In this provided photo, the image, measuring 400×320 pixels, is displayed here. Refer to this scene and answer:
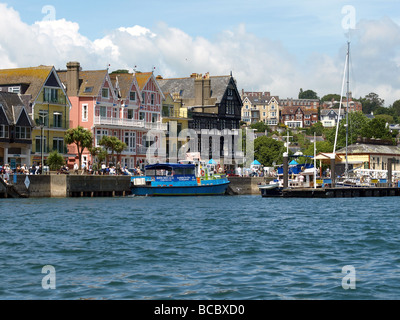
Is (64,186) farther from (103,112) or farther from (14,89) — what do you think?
(103,112)

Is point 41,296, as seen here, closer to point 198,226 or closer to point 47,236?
point 47,236

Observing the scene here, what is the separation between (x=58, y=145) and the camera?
3300 inches

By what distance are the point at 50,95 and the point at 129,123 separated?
13.7 m

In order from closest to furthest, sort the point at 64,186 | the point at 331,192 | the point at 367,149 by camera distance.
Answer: the point at 64,186 < the point at 331,192 < the point at 367,149

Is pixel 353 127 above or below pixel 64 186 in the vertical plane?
above

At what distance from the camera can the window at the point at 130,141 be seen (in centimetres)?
9400

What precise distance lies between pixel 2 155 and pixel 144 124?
81.2 ft

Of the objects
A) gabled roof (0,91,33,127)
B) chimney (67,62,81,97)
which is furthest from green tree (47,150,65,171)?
chimney (67,62,81,97)

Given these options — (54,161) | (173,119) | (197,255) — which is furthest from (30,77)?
(197,255)

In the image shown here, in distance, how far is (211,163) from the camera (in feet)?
303

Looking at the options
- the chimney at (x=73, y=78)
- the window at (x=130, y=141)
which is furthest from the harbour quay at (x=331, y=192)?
the chimney at (x=73, y=78)

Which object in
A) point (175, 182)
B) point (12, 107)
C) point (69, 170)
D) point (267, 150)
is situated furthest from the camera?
point (267, 150)

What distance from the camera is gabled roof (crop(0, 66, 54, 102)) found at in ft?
267

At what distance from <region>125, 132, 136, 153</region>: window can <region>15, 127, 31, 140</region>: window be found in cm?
1853
